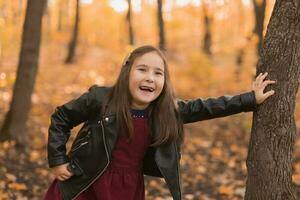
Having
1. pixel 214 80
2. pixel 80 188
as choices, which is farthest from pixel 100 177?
pixel 214 80

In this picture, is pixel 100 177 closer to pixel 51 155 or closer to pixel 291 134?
pixel 51 155

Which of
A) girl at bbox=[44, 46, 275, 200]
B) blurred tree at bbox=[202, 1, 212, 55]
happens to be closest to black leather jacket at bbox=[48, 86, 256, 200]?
girl at bbox=[44, 46, 275, 200]

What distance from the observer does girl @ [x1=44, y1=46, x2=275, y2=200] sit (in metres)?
3.36

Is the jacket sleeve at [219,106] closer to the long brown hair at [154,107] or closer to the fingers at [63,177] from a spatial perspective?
the long brown hair at [154,107]

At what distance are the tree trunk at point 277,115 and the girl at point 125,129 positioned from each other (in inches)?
4.4

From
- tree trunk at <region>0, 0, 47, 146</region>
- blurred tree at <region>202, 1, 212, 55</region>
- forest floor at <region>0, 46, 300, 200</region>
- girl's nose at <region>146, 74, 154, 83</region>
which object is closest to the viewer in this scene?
girl's nose at <region>146, 74, 154, 83</region>

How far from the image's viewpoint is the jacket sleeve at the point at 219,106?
3.47 metres

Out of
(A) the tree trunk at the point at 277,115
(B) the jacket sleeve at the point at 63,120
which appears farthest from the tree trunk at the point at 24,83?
(A) the tree trunk at the point at 277,115

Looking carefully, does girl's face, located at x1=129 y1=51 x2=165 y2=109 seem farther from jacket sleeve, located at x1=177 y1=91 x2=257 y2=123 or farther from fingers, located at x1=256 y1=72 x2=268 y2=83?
fingers, located at x1=256 y1=72 x2=268 y2=83

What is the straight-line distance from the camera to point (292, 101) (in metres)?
3.49

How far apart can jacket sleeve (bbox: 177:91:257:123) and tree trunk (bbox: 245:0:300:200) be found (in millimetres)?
123

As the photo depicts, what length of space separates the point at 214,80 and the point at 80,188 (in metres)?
9.74

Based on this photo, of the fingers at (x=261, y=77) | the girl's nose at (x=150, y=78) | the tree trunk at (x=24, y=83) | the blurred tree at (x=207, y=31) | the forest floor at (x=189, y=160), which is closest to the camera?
the girl's nose at (x=150, y=78)

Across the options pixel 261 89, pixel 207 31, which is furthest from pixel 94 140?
pixel 207 31
